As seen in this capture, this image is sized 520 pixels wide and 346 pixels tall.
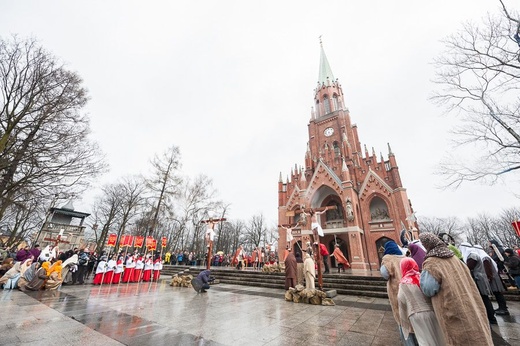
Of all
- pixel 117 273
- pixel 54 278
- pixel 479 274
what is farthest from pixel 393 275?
pixel 117 273

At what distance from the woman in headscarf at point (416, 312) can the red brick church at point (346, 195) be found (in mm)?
12787

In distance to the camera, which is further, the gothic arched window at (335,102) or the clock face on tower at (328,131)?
the gothic arched window at (335,102)

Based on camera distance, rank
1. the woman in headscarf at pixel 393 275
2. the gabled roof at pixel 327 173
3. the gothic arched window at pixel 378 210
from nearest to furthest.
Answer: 1. the woman in headscarf at pixel 393 275
2. the gothic arched window at pixel 378 210
3. the gabled roof at pixel 327 173

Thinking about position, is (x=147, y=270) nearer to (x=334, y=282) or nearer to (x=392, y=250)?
(x=334, y=282)

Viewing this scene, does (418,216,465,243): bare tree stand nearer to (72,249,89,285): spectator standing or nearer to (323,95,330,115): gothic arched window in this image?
(323,95,330,115): gothic arched window

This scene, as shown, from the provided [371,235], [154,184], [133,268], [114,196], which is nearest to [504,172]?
[371,235]

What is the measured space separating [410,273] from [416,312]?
0.40 meters

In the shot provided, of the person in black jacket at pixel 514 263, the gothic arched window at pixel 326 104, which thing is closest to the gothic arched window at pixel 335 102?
the gothic arched window at pixel 326 104

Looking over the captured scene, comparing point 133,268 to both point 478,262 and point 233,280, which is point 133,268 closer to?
point 233,280

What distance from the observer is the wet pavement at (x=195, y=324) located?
3490 millimetres

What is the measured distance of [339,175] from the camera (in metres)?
22.6

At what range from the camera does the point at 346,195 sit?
19703 millimetres

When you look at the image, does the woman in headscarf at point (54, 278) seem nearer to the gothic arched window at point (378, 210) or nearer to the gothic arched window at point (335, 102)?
the gothic arched window at point (378, 210)

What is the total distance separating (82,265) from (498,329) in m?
15.5
